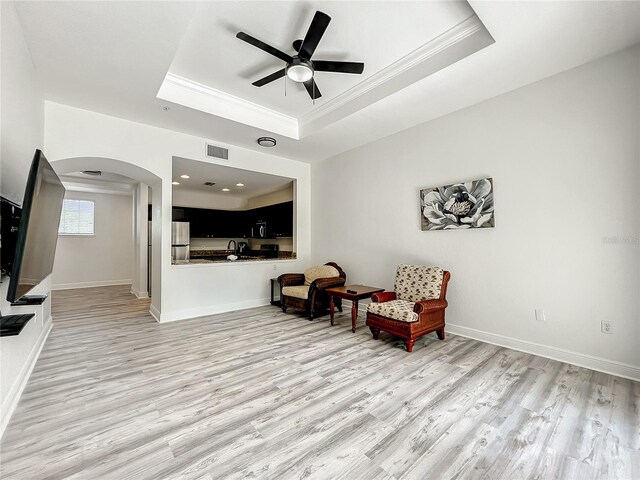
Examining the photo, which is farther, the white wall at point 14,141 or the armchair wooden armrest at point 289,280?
the armchair wooden armrest at point 289,280

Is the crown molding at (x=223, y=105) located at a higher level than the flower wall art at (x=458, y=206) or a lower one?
higher

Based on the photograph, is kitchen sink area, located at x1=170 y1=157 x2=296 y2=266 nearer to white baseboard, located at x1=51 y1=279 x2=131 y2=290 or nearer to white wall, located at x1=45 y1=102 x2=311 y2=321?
white wall, located at x1=45 y1=102 x2=311 y2=321

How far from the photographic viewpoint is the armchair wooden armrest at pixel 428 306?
329cm

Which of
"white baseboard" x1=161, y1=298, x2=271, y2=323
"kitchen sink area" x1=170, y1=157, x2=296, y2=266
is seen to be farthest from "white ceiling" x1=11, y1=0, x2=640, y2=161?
"white baseboard" x1=161, y1=298, x2=271, y2=323

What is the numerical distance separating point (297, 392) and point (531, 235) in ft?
9.85

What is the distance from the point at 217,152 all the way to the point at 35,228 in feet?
11.5

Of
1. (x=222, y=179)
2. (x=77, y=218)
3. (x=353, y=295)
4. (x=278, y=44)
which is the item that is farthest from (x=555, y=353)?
(x=77, y=218)

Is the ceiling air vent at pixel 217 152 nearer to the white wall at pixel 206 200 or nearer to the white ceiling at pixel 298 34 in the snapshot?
the white ceiling at pixel 298 34

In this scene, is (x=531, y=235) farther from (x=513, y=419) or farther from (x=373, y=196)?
(x=373, y=196)

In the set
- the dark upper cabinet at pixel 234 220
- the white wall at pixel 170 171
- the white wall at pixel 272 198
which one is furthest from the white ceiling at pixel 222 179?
the dark upper cabinet at pixel 234 220

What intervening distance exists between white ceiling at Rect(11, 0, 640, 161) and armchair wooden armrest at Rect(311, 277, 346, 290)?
2.54m

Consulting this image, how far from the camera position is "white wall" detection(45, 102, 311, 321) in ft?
12.1

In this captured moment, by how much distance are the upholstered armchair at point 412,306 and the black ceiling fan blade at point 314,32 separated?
9.32 feet

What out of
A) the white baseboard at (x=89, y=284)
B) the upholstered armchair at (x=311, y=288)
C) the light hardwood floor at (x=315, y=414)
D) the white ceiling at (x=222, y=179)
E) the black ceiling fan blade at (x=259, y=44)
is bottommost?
the light hardwood floor at (x=315, y=414)
